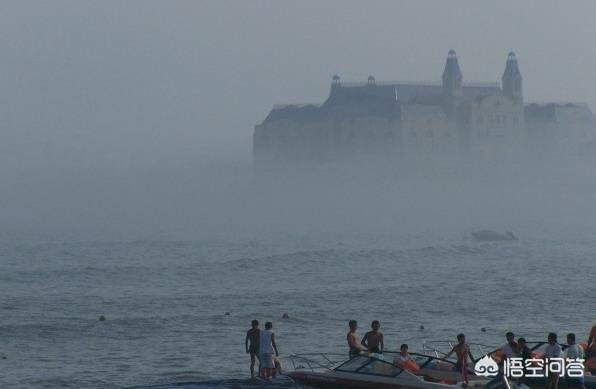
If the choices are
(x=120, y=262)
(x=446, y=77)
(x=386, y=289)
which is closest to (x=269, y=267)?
(x=120, y=262)

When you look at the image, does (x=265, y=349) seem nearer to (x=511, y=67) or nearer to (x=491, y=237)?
(x=491, y=237)

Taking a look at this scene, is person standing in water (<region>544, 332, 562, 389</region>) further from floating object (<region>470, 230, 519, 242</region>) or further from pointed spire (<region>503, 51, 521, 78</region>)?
pointed spire (<region>503, 51, 521, 78</region>)

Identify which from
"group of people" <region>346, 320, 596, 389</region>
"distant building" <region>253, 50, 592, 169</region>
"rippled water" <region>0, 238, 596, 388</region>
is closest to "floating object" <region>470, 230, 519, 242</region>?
"rippled water" <region>0, 238, 596, 388</region>

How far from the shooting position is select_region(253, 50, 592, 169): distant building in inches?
6826

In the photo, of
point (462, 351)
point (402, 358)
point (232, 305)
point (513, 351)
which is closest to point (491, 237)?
point (232, 305)

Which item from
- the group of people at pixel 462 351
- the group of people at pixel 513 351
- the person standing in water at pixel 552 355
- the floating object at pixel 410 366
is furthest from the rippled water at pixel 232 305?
the person standing in water at pixel 552 355

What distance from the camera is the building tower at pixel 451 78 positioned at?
174750 millimetres

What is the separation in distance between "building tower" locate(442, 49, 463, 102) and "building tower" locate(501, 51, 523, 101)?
26.1 ft

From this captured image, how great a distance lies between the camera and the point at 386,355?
80.4ft

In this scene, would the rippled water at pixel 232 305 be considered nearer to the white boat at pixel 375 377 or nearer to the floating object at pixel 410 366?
the white boat at pixel 375 377

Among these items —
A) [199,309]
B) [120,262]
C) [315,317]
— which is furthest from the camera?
[120,262]

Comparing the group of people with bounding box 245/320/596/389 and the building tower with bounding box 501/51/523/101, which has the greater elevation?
the building tower with bounding box 501/51/523/101

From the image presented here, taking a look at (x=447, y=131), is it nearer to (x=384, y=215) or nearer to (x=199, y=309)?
(x=384, y=215)

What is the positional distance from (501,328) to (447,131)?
446 feet
